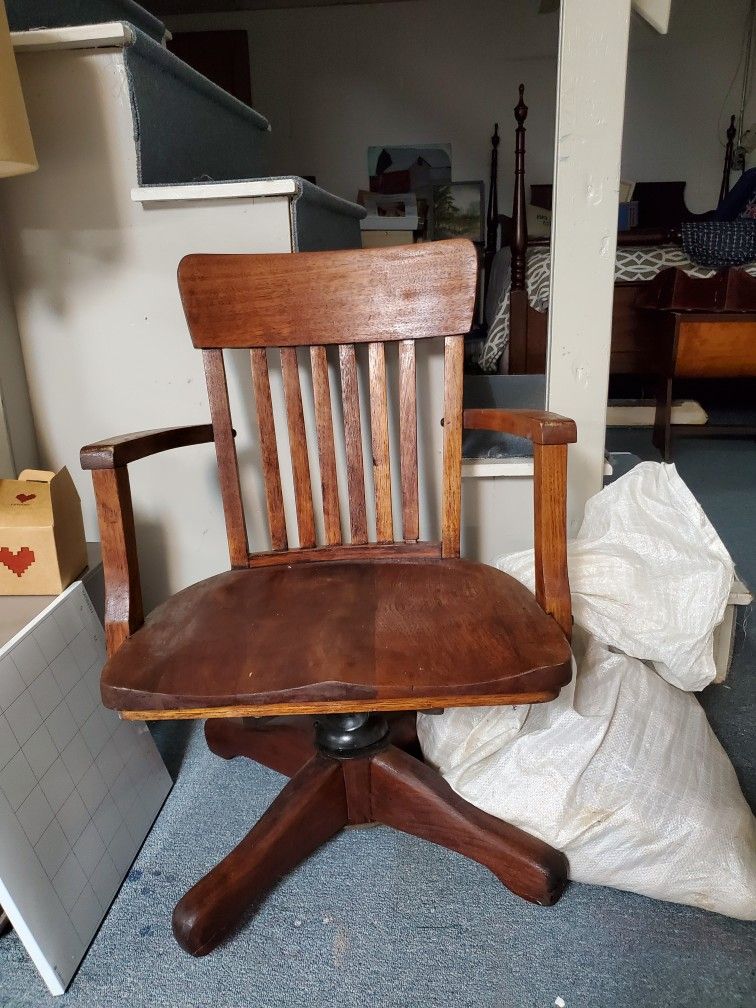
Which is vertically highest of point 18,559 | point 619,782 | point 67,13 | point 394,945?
point 67,13

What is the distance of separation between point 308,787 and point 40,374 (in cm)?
86

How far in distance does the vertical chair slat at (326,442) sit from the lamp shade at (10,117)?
1.49 ft

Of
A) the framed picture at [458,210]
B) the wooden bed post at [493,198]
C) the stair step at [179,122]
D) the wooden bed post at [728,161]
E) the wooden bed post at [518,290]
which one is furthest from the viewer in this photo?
the framed picture at [458,210]

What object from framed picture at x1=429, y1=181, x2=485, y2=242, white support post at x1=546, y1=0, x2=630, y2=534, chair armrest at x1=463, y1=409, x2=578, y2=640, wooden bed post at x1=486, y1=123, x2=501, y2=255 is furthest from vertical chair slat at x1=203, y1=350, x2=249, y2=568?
framed picture at x1=429, y1=181, x2=485, y2=242

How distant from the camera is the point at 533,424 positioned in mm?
872

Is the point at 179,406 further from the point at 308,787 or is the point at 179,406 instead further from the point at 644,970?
the point at 644,970

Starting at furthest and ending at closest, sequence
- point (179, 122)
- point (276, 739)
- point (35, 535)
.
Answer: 1. point (179, 122)
2. point (276, 739)
3. point (35, 535)

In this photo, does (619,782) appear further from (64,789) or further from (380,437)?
(64,789)

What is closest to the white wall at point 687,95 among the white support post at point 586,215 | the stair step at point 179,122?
the stair step at point 179,122

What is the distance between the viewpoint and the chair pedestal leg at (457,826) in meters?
0.90

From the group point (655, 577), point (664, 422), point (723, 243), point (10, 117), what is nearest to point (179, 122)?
point (10, 117)

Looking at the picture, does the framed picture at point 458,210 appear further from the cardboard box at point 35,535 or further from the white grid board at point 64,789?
the white grid board at point 64,789

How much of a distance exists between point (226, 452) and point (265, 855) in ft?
1.89

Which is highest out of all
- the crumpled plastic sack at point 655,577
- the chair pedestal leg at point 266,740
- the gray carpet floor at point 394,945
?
the crumpled plastic sack at point 655,577
